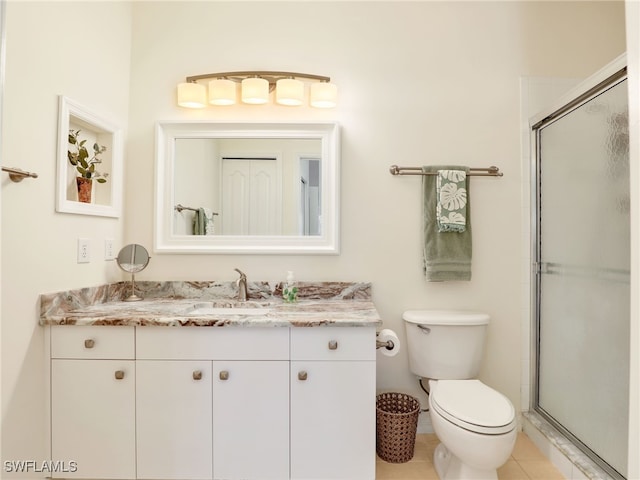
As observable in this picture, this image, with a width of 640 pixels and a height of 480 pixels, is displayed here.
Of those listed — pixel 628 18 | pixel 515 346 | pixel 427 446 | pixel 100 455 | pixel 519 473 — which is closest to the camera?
pixel 628 18

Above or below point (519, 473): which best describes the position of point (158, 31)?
above

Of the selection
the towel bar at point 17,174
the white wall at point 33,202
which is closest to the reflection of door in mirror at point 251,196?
the white wall at point 33,202

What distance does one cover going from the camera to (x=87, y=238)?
Result: 6.30 feet

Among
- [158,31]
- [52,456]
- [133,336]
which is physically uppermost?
[158,31]

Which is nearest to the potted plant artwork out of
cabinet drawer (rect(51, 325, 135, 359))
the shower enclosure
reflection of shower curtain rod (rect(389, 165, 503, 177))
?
cabinet drawer (rect(51, 325, 135, 359))

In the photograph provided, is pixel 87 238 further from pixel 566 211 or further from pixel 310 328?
pixel 566 211

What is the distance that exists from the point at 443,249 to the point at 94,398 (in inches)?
69.4

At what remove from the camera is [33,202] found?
5.24ft

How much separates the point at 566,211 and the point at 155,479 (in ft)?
7.20

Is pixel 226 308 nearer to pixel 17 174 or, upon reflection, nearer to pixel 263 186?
pixel 263 186

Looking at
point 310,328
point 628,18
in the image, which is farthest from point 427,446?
point 628,18

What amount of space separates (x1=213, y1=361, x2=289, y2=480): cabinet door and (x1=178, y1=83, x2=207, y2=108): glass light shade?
4.52 feet

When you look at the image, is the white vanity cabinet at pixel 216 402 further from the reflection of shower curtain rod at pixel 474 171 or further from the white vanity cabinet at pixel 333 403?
the reflection of shower curtain rod at pixel 474 171

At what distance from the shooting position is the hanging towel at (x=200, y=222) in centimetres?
224
